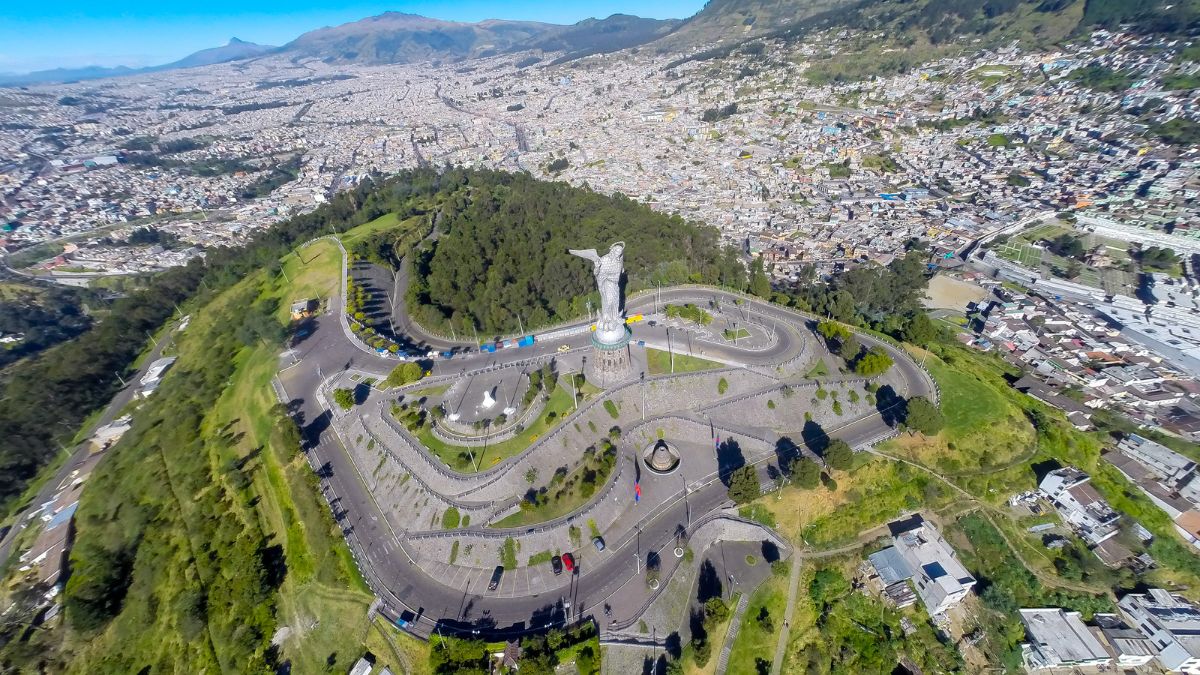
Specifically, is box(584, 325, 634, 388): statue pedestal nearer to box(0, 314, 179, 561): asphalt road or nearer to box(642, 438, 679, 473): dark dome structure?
box(642, 438, 679, 473): dark dome structure

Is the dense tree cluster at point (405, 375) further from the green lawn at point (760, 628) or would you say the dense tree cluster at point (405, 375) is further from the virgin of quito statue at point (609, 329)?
the green lawn at point (760, 628)

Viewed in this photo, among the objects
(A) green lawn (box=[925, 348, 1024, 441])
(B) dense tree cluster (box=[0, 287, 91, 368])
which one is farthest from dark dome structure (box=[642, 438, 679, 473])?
(B) dense tree cluster (box=[0, 287, 91, 368])

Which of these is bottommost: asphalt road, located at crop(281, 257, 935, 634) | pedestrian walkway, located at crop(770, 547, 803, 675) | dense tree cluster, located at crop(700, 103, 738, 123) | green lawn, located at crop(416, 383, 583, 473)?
pedestrian walkway, located at crop(770, 547, 803, 675)

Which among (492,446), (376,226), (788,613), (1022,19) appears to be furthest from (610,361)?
(1022,19)

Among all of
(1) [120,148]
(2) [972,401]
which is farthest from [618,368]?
(1) [120,148]

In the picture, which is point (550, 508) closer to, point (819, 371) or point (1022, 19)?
point (819, 371)
